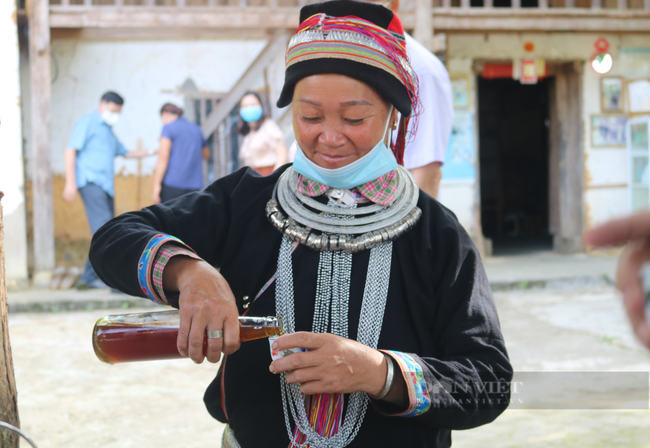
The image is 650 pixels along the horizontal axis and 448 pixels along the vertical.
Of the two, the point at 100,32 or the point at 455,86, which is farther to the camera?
the point at 455,86

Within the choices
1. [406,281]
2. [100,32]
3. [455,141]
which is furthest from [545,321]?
[100,32]

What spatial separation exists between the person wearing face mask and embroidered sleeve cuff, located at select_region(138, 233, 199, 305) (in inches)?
222

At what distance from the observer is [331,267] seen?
153 cm

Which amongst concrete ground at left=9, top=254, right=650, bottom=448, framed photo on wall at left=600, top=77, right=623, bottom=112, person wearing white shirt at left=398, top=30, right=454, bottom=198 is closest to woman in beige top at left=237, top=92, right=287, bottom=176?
concrete ground at left=9, top=254, right=650, bottom=448

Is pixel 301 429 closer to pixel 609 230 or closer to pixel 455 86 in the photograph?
pixel 609 230

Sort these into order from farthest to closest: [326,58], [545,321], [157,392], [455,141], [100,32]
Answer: [455,141]
[100,32]
[545,321]
[157,392]
[326,58]

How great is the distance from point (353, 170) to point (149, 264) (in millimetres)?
523

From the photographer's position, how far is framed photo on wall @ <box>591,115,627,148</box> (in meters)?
9.69

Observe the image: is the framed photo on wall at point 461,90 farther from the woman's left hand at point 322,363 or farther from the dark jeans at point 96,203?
the woman's left hand at point 322,363

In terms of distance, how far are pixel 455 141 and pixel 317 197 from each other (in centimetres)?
788

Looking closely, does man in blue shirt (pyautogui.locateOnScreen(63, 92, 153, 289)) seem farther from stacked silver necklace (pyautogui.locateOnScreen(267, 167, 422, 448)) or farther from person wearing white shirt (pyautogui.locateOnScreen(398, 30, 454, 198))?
stacked silver necklace (pyautogui.locateOnScreen(267, 167, 422, 448))

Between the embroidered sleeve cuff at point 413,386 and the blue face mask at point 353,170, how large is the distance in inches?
17.1

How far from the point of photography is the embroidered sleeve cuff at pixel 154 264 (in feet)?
4.59

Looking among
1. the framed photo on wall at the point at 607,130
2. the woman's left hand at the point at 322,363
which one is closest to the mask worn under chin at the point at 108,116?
the woman's left hand at the point at 322,363
